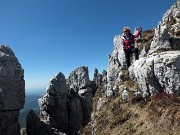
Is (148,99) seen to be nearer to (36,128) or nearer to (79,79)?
(36,128)

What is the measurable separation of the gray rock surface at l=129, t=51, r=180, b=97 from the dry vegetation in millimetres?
723

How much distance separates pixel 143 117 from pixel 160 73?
3.75 metres

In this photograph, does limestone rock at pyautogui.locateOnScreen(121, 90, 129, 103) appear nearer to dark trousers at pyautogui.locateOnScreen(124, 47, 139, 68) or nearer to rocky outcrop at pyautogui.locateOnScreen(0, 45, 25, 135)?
dark trousers at pyautogui.locateOnScreen(124, 47, 139, 68)

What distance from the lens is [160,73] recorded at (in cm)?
2036

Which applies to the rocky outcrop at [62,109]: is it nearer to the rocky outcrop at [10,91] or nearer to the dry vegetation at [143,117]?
the rocky outcrop at [10,91]

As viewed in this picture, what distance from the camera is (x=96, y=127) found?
24328 mm

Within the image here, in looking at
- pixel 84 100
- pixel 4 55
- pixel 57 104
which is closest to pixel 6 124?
pixel 4 55

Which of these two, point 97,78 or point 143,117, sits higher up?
point 97,78

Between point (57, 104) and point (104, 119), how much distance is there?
62084 mm

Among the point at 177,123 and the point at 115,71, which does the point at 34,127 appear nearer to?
the point at 115,71

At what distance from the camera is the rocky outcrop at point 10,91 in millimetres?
61750

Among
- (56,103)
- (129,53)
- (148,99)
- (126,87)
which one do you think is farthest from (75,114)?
(148,99)

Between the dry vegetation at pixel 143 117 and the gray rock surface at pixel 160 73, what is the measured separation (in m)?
0.72

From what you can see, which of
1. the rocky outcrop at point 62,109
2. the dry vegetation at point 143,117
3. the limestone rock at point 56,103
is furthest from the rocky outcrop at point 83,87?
the dry vegetation at point 143,117
